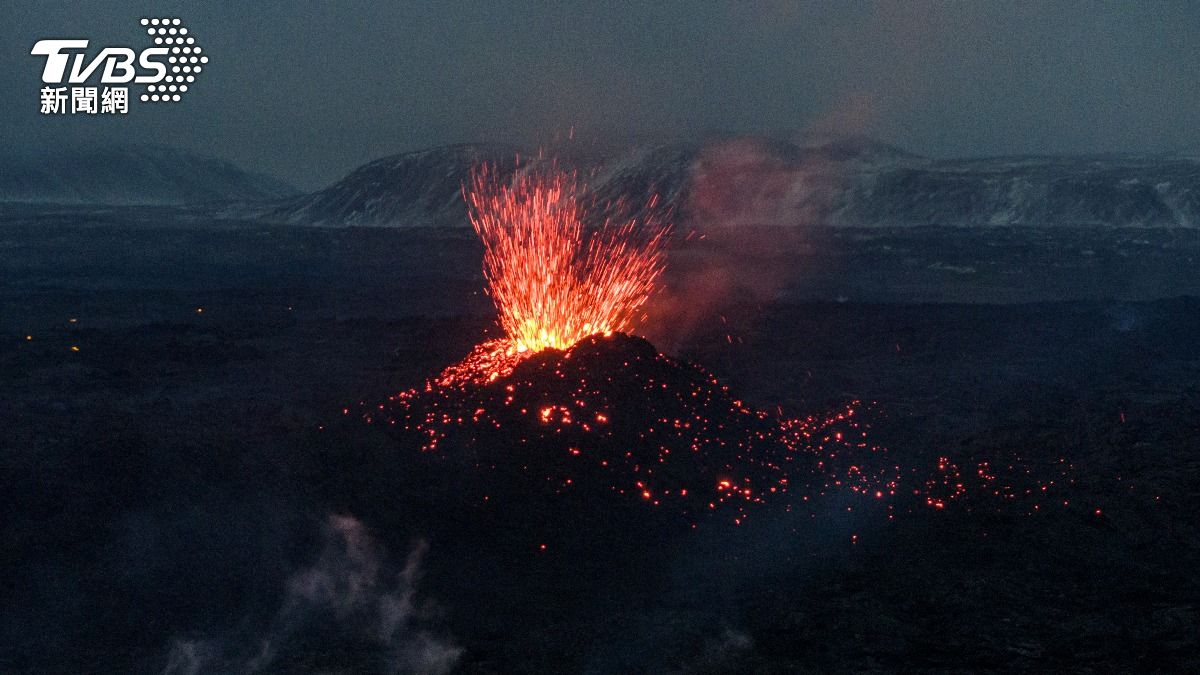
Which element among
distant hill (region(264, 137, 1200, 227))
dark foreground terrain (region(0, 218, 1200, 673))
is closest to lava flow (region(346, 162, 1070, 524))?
dark foreground terrain (region(0, 218, 1200, 673))

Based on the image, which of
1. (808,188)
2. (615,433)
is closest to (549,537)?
(615,433)

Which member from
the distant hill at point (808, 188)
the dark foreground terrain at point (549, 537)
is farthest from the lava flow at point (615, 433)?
the distant hill at point (808, 188)

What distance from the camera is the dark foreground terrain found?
10688mm

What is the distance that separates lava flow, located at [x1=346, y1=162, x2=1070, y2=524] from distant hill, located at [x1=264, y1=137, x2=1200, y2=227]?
121273 millimetres

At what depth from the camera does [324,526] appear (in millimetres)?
13836

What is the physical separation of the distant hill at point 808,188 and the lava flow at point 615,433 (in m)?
121

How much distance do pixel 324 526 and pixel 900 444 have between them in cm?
1020

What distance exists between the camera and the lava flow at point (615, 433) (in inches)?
585

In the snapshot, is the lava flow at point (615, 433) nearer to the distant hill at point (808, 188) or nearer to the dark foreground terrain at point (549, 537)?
the dark foreground terrain at point (549, 537)

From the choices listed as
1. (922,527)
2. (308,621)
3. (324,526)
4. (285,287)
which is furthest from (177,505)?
(285,287)

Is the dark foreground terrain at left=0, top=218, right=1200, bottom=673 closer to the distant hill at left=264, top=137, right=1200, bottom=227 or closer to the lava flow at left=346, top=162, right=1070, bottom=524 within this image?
the lava flow at left=346, top=162, right=1070, bottom=524

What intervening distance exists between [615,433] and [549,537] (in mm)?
2219

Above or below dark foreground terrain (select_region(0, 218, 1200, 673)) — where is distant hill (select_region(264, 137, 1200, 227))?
above

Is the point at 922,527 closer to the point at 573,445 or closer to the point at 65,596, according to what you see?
the point at 573,445
